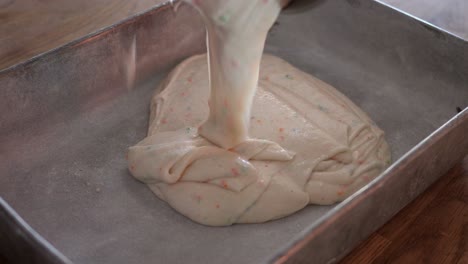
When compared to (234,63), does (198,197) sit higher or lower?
lower

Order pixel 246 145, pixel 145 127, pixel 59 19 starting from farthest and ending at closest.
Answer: pixel 59 19 → pixel 145 127 → pixel 246 145

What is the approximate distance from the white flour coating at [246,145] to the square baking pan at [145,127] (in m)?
0.05

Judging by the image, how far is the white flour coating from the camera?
1.21m

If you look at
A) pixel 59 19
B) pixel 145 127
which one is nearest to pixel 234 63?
pixel 145 127

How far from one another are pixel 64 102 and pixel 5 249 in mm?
497

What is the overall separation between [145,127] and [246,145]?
29 cm

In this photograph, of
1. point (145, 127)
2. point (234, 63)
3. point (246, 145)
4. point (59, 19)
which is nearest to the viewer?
point (234, 63)

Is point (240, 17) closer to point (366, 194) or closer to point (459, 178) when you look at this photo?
point (366, 194)

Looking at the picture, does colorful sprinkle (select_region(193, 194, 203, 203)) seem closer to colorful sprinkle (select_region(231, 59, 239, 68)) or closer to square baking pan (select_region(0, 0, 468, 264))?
square baking pan (select_region(0, 0, 468, 264))

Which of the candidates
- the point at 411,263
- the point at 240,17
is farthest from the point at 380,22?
the point at 411,263

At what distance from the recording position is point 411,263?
1.13 meters

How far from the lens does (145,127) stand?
1.50 metres

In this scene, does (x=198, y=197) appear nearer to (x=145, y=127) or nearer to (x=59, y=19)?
(x=145, y=127)

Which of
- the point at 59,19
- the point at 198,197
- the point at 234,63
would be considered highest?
the point at 234,63
